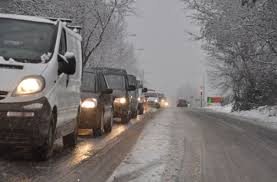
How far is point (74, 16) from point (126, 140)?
23.0 meters

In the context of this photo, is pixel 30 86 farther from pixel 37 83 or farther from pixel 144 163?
pixel 144 163

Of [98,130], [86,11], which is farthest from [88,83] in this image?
[86,11]

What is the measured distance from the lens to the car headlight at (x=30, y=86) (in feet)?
27.4

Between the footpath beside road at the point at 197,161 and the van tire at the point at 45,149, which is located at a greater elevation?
the van tire at the point at 45,149

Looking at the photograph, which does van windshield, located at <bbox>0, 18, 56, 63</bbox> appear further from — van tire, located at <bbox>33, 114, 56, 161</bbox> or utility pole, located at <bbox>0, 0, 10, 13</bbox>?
utility pole, located at <bbox>0, 0, 10, 13</bbox>

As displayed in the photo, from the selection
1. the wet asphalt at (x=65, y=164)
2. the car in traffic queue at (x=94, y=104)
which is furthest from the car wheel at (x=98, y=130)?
the wet asphalt at (x=65, y=164)

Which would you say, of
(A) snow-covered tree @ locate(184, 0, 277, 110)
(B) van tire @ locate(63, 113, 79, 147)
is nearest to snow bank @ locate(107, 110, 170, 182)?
(B) van tire @ locate(63, 113, 79, 147)

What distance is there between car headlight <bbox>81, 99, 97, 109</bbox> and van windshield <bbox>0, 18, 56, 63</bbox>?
5148mm

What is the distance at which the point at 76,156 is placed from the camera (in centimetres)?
1026

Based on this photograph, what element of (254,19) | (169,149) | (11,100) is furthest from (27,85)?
(254,19)

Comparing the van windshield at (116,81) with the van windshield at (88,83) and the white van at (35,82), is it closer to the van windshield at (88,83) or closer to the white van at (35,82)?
the van windshield at (88,83)

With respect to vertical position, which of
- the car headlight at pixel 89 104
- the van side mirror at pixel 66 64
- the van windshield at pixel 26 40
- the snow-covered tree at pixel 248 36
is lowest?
the car headlight at pixel 89 104

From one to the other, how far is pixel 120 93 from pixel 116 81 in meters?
1.04

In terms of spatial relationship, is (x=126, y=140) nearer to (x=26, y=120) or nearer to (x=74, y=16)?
(x=26, y=120)
